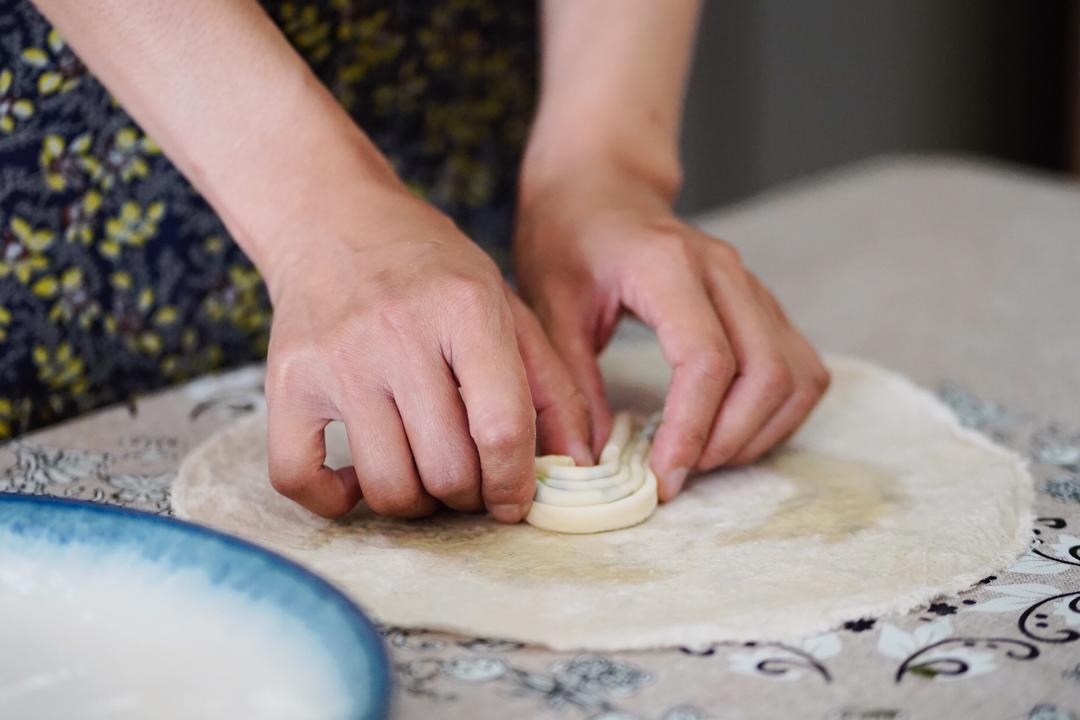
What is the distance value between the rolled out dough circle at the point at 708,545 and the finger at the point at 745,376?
0.12 feet

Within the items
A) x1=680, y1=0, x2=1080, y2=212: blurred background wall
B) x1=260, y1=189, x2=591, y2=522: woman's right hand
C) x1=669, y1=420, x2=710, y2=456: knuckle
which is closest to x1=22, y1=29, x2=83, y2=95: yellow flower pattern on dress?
x1=260, y1=189, x2=591, y2=522: woman's right hand

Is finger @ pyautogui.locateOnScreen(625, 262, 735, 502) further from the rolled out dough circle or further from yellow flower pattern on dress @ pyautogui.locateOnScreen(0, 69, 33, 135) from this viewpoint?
yellow flower pattern on dress @ pyautogui.locateOnScreen(0, 69, 33, 135)

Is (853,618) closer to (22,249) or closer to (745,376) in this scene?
(745,376)

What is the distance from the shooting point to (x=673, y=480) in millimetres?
734

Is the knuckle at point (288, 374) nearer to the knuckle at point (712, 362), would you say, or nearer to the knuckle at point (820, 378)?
the knuckle at point (712, 362)

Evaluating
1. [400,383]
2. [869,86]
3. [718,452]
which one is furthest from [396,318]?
[869,86]

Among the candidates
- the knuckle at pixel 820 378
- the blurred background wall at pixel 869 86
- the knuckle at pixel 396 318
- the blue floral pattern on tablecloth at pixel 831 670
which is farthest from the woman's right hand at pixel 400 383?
the blurred background wall at pixel 869 86

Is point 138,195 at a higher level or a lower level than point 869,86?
Answer: higher

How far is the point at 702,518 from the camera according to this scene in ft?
2.36

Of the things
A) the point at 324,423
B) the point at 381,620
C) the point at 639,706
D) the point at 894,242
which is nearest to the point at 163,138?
the point at 324,423

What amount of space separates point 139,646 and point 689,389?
1.23ft

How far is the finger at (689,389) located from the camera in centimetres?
73

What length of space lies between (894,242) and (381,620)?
905 millimetres

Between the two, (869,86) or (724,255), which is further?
(869,86)
